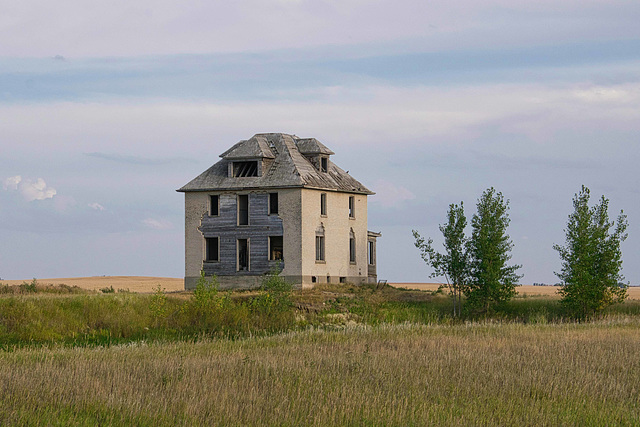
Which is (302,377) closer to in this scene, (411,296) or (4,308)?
(4,308)

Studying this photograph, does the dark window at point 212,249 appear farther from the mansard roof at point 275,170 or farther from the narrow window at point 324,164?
the narrow window at point 324,164

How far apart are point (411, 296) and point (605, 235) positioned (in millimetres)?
12110

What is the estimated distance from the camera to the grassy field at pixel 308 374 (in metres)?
14.7

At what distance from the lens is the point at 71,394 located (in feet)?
52.7

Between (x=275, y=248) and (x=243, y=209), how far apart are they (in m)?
3.47

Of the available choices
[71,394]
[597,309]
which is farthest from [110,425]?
[597,309]

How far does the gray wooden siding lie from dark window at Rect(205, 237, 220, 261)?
2.94 feet

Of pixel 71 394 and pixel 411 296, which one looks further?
pixel 411 296

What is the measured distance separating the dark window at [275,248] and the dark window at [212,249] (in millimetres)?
3674

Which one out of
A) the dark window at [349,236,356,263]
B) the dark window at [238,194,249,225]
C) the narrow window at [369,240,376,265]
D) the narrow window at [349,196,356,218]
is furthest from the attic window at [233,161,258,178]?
the narrow window at [369,240,376,265]

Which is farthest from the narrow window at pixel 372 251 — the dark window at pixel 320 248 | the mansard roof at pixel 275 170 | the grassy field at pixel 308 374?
the grassy field at pixel 308 374

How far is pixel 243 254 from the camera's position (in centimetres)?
5319

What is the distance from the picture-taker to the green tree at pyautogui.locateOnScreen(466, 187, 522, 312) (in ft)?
147

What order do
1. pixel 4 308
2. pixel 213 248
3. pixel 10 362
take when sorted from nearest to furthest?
pixel 10 362
pixel 4 308
pixel 213 248
